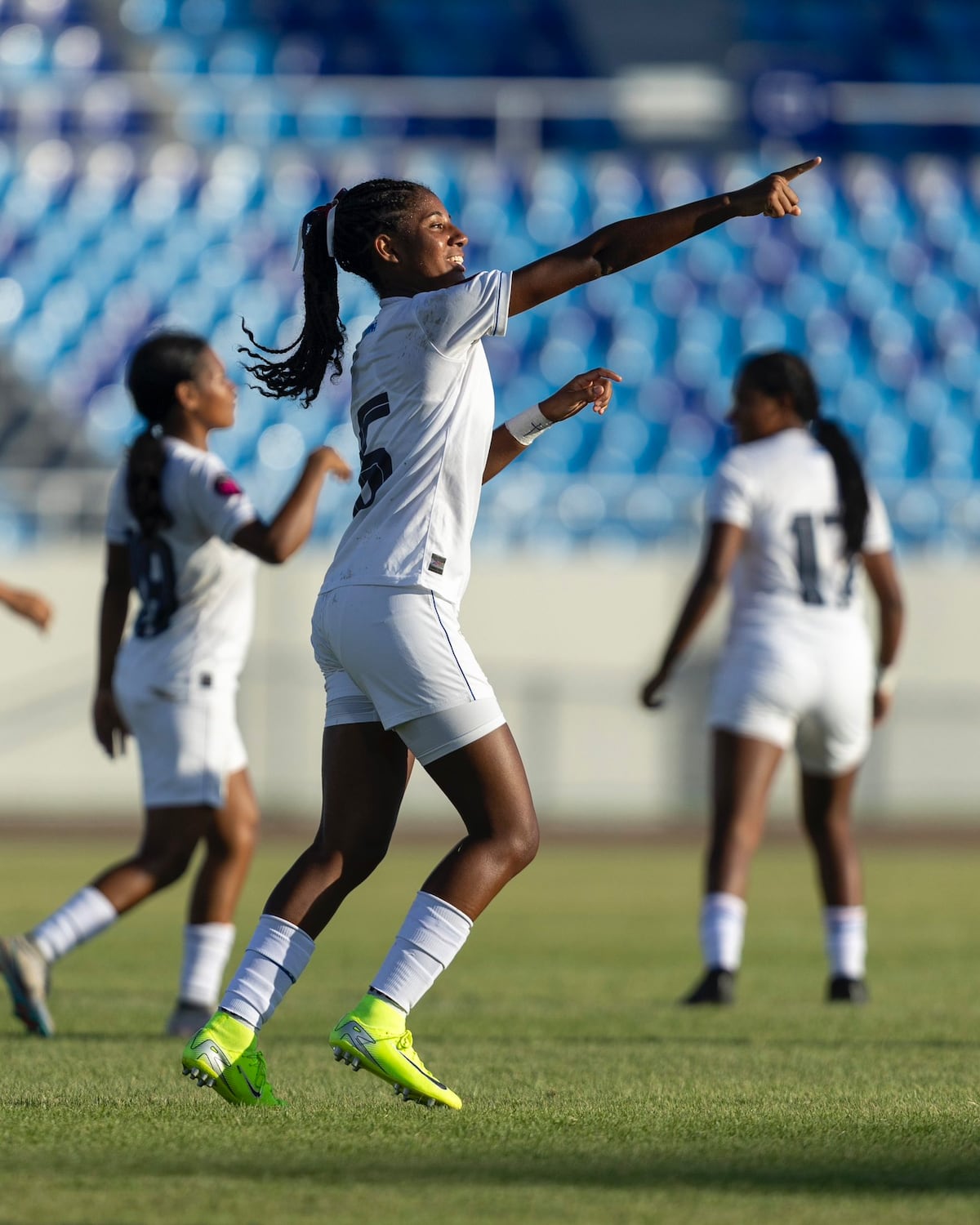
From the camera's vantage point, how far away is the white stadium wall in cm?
1823

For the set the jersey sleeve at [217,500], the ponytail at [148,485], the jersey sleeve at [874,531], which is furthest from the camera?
the jersey sleeve at [874,531]

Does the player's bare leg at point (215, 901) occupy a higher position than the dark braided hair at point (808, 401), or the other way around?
the dark braided hair at point (808, 401)

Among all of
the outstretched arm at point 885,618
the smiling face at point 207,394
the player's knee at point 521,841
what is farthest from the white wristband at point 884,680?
the player's knee at point 521,841

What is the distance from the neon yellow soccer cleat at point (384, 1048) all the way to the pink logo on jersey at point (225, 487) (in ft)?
6.35

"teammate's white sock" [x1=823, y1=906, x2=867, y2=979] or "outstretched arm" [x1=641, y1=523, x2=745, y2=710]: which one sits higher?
"outstretched arm" [x1=641, y1=523, x2=745, y2=710]

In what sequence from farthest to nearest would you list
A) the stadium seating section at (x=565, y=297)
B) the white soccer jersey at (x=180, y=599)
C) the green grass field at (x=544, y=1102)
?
the stadium seating section at (x=565, y=297), the white soccer jersey at (x=180, y=599), the green grass field at (x=544, y=1102)

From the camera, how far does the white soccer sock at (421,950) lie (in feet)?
13.3

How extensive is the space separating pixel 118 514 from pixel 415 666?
2226 millimetres

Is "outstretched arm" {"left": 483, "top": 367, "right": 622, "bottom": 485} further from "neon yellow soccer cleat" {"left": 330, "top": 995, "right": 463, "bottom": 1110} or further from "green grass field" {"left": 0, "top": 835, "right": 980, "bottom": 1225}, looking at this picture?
"green grass field" {"left": 0, "top": 835, "right": 980, "bottom": 1225}

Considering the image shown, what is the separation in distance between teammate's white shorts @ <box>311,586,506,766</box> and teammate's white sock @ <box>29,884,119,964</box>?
207 centimetres

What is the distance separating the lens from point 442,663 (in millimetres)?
4047

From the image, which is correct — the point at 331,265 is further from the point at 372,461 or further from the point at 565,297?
the point at 565,297

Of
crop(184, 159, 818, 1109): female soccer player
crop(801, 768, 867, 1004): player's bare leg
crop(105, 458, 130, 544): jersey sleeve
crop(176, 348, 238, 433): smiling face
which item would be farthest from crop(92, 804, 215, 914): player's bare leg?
crop(801, 768, 867, 1004): player's bare leg

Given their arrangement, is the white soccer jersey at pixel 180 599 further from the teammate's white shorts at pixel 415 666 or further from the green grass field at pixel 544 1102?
the teammate's white shorts at pixel 415 666
